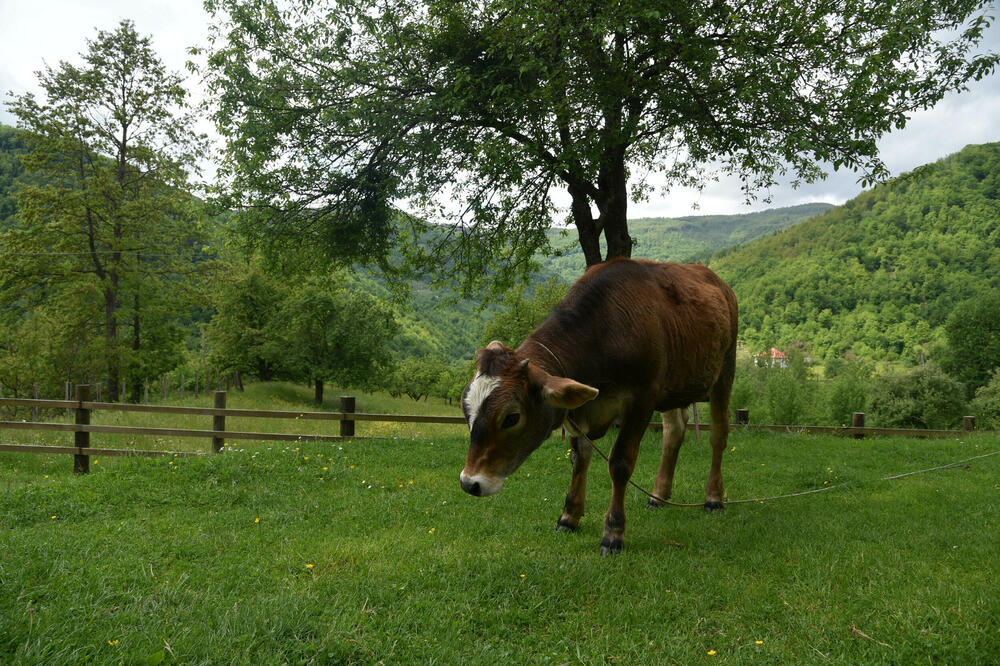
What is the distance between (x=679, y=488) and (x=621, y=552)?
3124mm

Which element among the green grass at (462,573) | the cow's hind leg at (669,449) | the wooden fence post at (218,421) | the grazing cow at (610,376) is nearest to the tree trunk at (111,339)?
the wooden fence post at (218,421)

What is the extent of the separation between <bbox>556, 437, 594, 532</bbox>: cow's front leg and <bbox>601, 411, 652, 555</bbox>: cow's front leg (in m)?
0.53

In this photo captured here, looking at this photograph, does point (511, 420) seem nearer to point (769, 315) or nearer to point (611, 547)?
point (611, 547)

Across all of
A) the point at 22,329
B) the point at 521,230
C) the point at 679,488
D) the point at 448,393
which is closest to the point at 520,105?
the point at 521,230

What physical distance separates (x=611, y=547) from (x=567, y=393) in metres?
1.84

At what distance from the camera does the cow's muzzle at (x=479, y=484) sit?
11.8ft

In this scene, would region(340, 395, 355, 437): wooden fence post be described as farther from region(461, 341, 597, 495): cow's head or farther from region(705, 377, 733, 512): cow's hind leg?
region(461, 341, 597, 495): cow's head

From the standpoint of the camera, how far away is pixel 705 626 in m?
3.45

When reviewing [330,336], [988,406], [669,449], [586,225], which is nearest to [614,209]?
[586,225]

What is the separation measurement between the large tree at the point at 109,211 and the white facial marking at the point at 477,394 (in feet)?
67.6

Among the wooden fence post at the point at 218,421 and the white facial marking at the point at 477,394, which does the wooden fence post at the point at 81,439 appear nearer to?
the wooden fence post at the point at 218,421

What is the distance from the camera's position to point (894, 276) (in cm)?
8062

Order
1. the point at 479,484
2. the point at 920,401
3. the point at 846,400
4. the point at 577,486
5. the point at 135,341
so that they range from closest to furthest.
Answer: the point at 479,484, the point at 577,486, the point at 135,341, the point at 920,401, the point at 846,400

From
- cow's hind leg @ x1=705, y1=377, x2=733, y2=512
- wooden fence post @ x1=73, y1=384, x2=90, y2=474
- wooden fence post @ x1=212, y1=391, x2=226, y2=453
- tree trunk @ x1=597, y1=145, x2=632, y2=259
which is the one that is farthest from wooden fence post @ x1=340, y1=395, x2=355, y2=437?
cow's hind leg @ x1=705, y1=377, x2=733, y2=512
